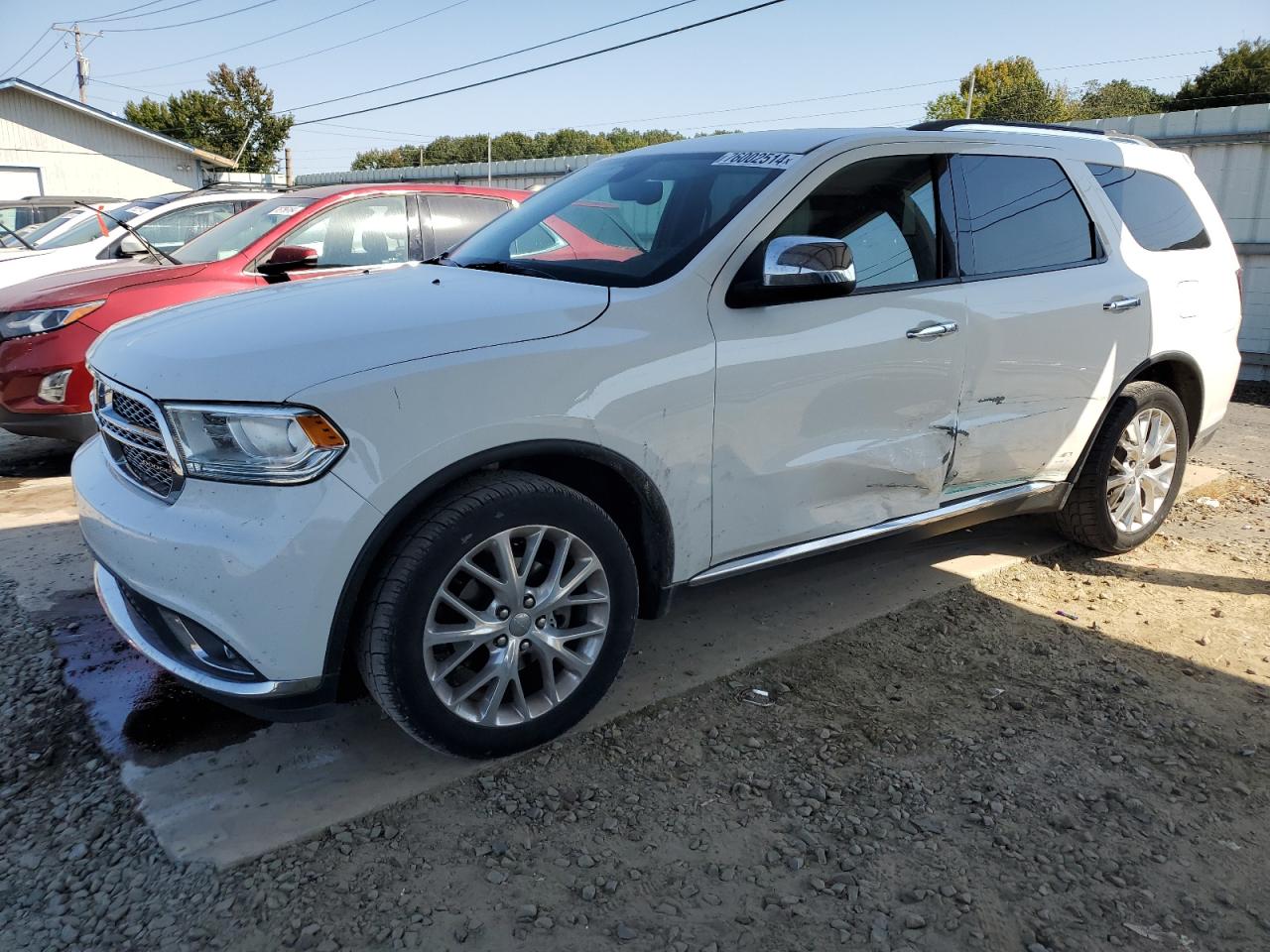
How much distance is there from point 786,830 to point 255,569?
1546 mm

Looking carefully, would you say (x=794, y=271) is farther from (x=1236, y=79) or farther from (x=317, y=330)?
(x=1236, y=79)

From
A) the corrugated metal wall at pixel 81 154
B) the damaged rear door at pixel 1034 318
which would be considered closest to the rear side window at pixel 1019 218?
the damaged rear door at pixel 1034 318

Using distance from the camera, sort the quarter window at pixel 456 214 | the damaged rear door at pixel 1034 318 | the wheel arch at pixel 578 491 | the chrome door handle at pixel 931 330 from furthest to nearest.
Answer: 1. the quarter window at pixel 456 214
2. the damaged rear door at pixel 1034 318
3. the chrome door handle at pixel 931 330
4. the wheel arch at pixel 578 491

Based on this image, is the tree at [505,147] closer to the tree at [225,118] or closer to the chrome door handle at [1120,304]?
the tree at [225,118]

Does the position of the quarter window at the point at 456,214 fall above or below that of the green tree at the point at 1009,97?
below

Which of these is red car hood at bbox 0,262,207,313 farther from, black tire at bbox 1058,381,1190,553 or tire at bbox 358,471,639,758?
black tire at bbox 1058,381,1190,553

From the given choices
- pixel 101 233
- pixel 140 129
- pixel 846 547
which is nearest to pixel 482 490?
pixel 846 547

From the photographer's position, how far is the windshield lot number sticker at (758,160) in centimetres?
332

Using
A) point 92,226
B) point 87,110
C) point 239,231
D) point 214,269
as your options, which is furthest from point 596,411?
point 87,110

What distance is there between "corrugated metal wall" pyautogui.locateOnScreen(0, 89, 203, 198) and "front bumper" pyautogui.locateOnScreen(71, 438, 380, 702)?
96.0 ft

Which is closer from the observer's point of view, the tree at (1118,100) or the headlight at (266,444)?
the headlight at (266,444)

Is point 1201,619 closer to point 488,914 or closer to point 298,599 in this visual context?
point 488,914

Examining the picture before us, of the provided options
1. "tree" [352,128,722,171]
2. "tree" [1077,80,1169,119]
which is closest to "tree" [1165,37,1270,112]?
"tree" [1077,80,1169,119]

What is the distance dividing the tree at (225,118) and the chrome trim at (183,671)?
55.7 metres
